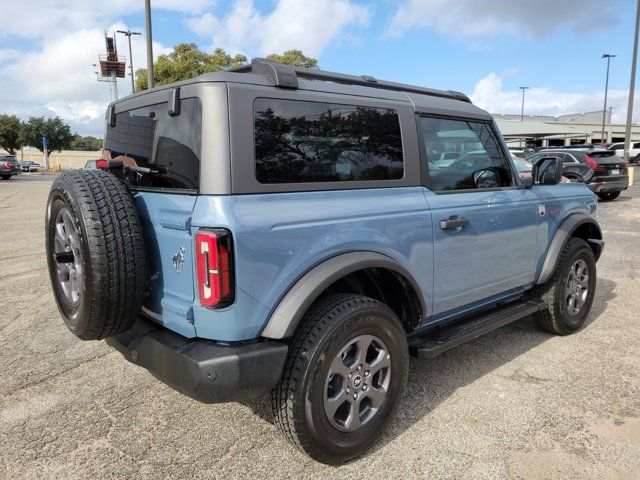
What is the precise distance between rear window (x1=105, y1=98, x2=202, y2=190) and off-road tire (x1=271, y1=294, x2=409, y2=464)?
2.85 feet

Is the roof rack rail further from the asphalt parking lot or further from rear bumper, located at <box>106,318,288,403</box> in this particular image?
the asphalt parking lot

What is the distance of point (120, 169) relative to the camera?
273cm

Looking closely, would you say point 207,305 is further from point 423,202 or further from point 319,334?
point 423,202

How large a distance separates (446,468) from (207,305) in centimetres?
147

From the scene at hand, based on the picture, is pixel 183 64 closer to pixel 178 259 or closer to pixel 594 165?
pixel 594 165

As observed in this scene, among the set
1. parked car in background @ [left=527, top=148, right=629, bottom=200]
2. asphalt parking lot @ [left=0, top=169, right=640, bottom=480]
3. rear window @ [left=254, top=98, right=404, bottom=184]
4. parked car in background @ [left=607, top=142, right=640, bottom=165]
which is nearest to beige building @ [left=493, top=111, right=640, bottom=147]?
parked car in background @ [left=607, top=142, right=640, bottom=165]

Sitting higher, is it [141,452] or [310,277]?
[310,277]

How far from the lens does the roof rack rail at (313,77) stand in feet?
7.97

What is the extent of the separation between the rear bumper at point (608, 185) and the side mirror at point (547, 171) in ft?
37.4

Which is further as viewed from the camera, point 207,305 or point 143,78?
point 143,78

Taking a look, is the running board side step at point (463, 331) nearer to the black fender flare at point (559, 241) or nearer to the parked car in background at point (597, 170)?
the black fender flare at point (559, 241)

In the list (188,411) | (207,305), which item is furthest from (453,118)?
(188,411)

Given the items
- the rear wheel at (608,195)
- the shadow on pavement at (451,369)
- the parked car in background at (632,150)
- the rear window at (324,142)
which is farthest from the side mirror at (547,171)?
the parked car in background at (632,150)

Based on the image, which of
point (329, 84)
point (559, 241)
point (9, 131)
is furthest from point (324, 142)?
point (9, 131)
